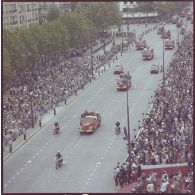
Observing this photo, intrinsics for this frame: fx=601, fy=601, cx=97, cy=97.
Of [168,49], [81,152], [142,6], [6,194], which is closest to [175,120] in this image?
[81,152]

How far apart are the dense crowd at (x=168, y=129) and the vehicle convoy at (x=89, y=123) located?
352cm

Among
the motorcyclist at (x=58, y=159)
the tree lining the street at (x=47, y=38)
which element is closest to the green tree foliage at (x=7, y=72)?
the tree lining the street at (x=47, y=38)

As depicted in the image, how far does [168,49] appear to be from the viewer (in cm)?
9106

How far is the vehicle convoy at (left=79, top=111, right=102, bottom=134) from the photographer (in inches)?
1775

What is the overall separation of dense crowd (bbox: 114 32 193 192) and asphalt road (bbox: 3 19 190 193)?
1.91 m

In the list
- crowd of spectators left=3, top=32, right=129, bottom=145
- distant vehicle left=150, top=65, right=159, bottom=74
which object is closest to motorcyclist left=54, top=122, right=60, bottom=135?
crowd of spectators left=3, top=32, right=129, bottom=145

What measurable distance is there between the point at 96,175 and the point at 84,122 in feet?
32.4

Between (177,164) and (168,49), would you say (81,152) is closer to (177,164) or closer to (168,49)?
(177,164)

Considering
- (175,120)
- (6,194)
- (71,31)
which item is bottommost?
(6,194)

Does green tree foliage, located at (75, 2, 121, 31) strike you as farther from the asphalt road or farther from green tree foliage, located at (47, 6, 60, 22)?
the asphalt road

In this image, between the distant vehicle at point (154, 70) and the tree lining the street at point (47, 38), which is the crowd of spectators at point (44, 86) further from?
the distant vehicle at point (154, 70)

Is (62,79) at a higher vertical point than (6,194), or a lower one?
higher

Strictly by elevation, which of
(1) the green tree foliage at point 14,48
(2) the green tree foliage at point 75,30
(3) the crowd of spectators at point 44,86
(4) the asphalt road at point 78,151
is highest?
(2) the green tree foliage at point 75,30

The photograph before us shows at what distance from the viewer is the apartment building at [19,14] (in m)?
98.4
